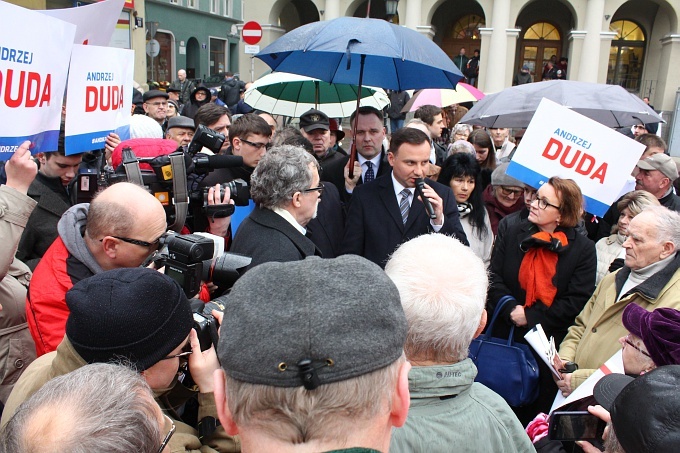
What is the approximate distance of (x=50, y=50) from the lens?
3.05 m

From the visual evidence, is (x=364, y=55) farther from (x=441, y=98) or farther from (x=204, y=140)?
(x=441, y=98)

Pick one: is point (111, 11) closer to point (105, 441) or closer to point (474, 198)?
point (474, 198)

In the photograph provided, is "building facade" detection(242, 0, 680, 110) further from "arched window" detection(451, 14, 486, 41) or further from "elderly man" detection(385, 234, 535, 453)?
"elderly man" detection(385, 234, 535, 453)

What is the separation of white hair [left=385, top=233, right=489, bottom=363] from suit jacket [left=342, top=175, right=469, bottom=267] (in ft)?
6.27

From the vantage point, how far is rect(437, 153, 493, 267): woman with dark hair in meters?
4.42

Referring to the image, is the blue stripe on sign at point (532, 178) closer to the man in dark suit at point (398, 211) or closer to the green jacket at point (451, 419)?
the man in dark suit at point (398, 211)

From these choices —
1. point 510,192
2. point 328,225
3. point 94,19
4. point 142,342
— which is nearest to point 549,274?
point 510,192

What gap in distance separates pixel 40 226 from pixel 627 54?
29049mm

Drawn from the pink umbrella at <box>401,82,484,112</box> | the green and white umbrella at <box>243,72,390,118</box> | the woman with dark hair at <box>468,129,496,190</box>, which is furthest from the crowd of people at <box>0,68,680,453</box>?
the pink umbrella at <box>401,82,484,112</box>

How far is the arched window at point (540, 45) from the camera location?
2820 centimetres

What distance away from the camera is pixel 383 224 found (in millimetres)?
3832

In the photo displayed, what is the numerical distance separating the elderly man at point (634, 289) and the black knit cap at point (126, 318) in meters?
2.10

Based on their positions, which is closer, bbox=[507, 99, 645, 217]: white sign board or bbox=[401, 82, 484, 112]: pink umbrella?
bbox=[507, 99, 645, 217]: white sign board

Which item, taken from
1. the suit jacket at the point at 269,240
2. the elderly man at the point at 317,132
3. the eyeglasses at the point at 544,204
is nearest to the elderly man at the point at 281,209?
the suit jacket at the point at 269,240
